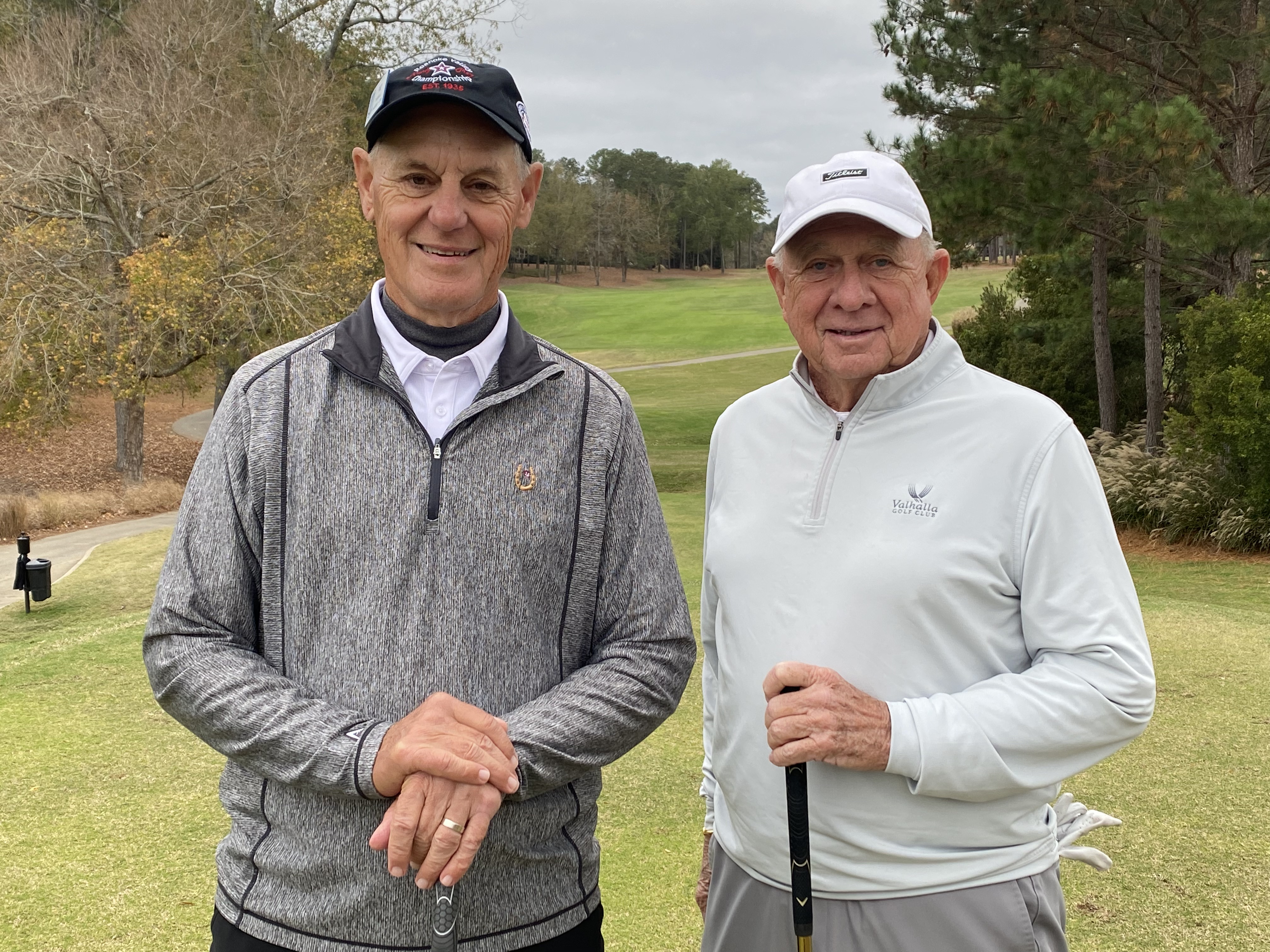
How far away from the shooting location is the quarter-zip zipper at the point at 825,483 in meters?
2.04

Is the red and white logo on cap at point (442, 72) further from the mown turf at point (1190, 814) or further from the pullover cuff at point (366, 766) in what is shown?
the mown turf at point (1190, 814)

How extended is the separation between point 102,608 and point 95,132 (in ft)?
43.3

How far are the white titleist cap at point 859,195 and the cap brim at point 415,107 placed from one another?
537mm

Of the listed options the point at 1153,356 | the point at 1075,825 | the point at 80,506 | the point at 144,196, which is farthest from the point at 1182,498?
the point at 144,196

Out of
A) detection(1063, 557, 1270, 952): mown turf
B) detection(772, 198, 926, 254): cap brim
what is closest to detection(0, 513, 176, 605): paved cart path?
detection(1063, 557, 1270, 952): mown turf

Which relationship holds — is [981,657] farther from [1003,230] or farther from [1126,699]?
[1003,230]

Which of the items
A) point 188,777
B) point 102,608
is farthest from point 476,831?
point 102,608

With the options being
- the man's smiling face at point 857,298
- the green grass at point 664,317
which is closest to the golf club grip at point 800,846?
the man's smiling face at point 857,298

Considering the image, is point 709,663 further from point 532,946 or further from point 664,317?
point 664,317

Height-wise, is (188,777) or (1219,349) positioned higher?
(1219,349)

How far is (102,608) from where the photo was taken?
9.70 m

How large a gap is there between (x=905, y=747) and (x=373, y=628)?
90 centimetres

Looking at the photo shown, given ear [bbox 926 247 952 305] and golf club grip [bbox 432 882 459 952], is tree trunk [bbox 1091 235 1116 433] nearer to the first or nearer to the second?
ear [bbox 926 247 952 305]

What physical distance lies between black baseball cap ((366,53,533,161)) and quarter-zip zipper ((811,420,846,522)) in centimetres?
80
